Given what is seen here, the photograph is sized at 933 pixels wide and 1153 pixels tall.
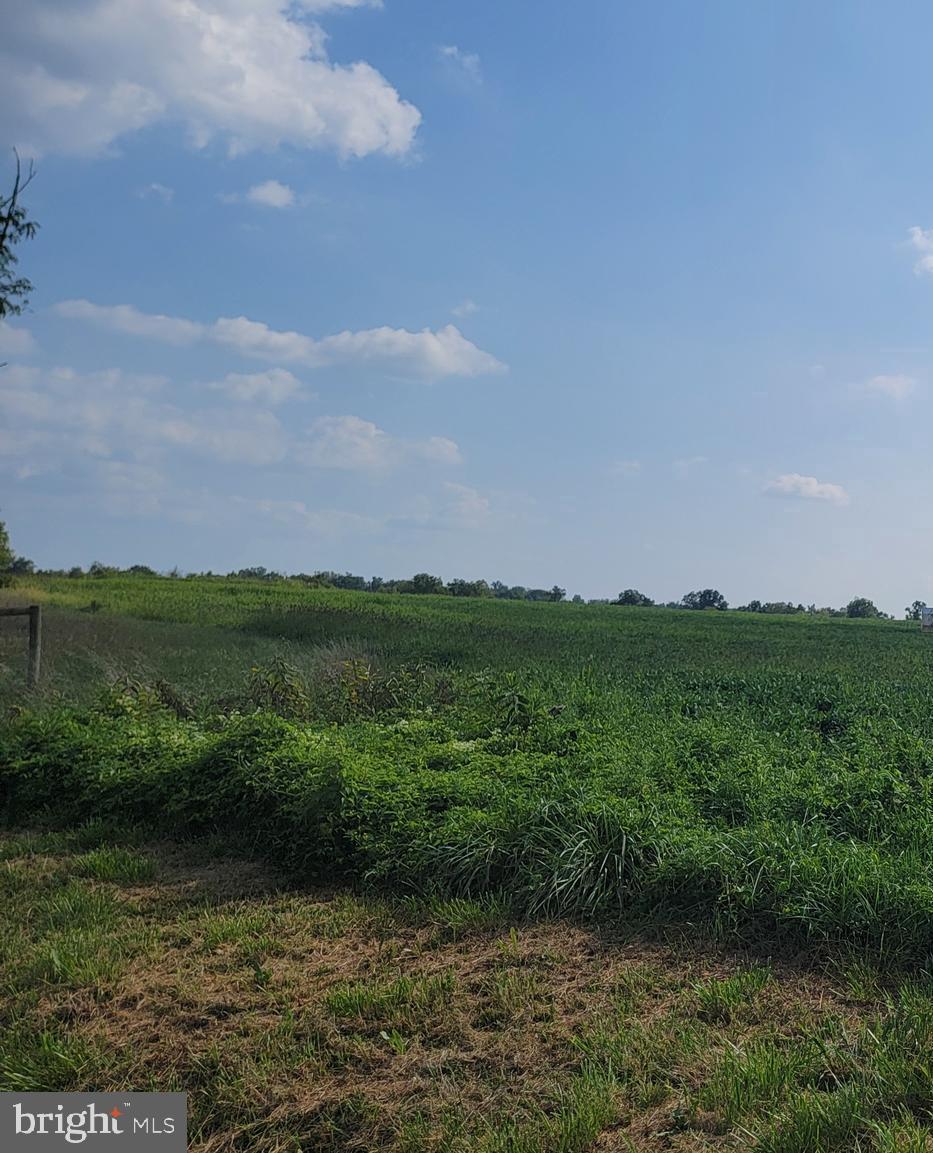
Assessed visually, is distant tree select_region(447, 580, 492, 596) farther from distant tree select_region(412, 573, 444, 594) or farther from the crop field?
the crop field

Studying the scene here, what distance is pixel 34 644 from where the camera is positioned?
35.7ft

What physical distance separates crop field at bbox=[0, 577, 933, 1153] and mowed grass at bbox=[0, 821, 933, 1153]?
1 centimetres

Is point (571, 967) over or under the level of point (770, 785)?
under

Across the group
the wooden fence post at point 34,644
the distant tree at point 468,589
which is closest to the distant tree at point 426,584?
the distant tree at point 468,589

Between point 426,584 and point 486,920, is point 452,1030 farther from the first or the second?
point 426,584

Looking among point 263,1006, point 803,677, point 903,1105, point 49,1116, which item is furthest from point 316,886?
point 803,677

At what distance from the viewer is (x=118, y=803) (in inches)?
261

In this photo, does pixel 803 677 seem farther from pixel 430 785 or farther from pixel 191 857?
pixel 191 857

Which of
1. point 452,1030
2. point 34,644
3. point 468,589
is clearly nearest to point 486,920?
point 452,1030

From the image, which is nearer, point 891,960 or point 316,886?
point 891,960

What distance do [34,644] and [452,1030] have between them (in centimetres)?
904

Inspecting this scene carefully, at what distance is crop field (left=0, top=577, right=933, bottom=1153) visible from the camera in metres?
3.05

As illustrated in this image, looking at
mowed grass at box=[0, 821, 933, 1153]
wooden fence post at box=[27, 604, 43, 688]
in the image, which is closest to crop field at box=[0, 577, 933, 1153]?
mowed grass at box=[0, 821, 933, 1153]

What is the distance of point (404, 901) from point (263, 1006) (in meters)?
1.13
